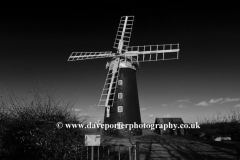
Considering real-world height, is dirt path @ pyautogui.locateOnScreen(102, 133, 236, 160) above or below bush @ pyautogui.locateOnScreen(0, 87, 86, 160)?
below

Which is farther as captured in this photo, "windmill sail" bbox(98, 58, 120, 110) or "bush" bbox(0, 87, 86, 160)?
"windmill sail" bbox(98, 58, 120, 110)

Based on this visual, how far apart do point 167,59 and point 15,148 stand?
16.4 metres

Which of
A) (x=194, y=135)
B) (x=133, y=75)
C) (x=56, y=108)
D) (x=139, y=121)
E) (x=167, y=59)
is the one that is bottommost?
(x=194, y=135)

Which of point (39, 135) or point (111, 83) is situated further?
point (111, 83)

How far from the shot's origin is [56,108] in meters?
6.23

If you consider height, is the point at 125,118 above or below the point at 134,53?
below

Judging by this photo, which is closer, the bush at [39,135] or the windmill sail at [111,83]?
the bush at [39,135]

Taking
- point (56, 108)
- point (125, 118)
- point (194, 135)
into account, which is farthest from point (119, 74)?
point (56, 108)

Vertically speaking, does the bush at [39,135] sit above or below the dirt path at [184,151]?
above

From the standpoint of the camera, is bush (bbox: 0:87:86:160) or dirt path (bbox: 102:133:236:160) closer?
bush (bbox: 0:87:86:160)

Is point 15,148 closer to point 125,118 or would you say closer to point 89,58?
point 125,118

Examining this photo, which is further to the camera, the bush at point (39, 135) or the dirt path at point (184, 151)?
the dirt path at point (184, 151)

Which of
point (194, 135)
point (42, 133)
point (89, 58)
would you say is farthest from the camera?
point (194, 135)

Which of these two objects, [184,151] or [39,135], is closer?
[39,135]
